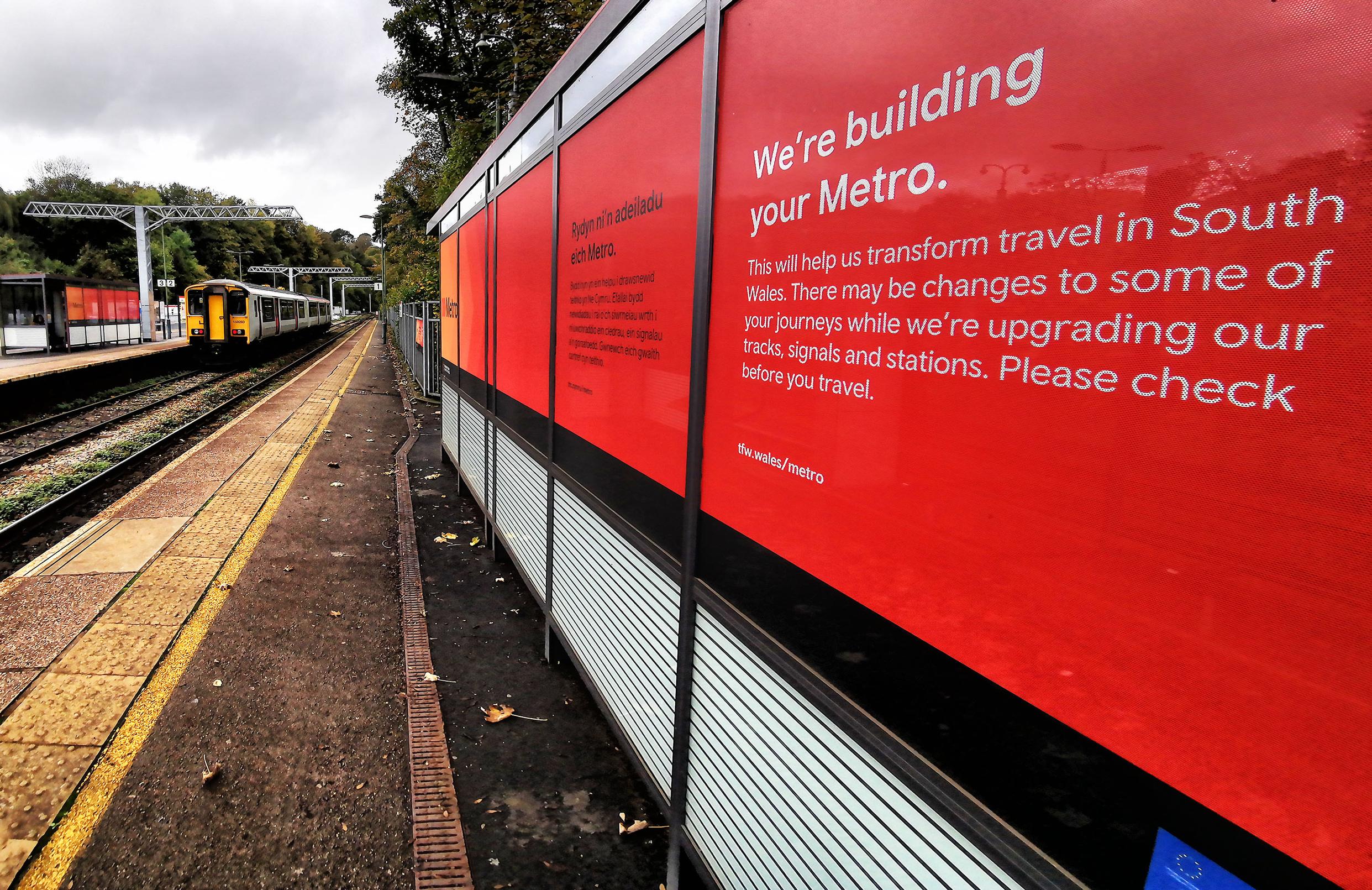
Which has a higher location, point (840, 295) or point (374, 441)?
point (840, 295)

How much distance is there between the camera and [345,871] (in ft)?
9.99

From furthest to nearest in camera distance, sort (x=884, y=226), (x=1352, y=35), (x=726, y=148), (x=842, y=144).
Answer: (x=726, y=148) < (x=842, y=144) < (x=884, y=226) < (x=1352, y=35)

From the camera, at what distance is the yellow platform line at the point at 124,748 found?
3.00 meters

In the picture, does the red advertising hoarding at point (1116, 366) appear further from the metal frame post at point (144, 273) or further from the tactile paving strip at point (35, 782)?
the metal frame post at point (144, 273)

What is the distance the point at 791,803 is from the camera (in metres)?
2.30

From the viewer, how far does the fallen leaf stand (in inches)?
167

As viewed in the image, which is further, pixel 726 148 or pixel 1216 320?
pixel 726 148

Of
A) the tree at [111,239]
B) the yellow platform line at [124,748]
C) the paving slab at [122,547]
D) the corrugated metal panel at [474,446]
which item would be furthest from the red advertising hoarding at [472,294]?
the tree at [111,239]

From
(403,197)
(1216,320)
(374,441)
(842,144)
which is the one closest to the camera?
(1216,320)

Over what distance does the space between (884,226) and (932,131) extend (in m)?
0.23

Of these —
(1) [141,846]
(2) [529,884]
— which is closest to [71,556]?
(1) [141,846]

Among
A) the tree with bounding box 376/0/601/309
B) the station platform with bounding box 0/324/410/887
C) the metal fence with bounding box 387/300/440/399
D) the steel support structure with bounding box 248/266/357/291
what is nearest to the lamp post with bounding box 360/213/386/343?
the tree with bounding box 376/0/601/309

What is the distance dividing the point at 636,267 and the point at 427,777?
2688 millimetres

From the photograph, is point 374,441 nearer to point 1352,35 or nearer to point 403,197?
point 1352,35
